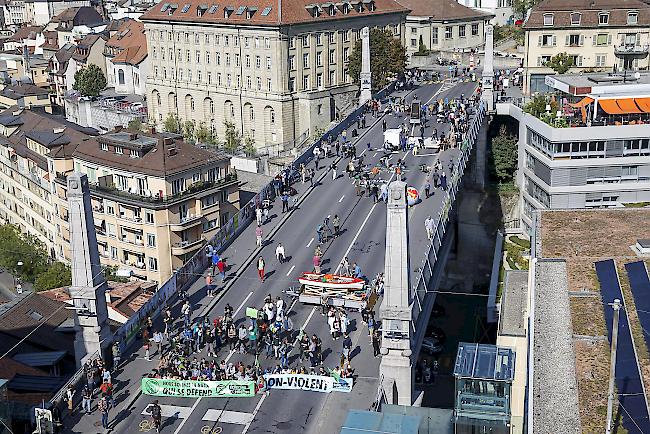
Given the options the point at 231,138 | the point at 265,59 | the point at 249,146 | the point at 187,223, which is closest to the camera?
the point at 187,223

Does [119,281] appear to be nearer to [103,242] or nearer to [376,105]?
[103,242]

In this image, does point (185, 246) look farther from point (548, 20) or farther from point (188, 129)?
point (188, 129)

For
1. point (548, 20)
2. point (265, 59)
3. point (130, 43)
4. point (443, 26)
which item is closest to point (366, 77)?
point (265, 59)

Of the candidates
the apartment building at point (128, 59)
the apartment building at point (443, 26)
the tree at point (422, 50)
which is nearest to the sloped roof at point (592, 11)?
the tree at point (422, 50)

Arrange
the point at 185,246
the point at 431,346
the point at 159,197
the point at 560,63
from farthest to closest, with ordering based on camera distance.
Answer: the point at 560,63 < the point at 185,246 < the point at 159,197 < the point at 431,346

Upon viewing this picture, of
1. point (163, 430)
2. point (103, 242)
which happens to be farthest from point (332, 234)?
point (103, 242)

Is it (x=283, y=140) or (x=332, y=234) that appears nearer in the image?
(x=332, y=234)

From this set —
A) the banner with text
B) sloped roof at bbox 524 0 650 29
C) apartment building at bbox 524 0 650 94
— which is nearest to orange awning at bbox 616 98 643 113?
apartment building at bbox 524 0 650 94

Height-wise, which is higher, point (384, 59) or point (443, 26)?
point (443, 26)
